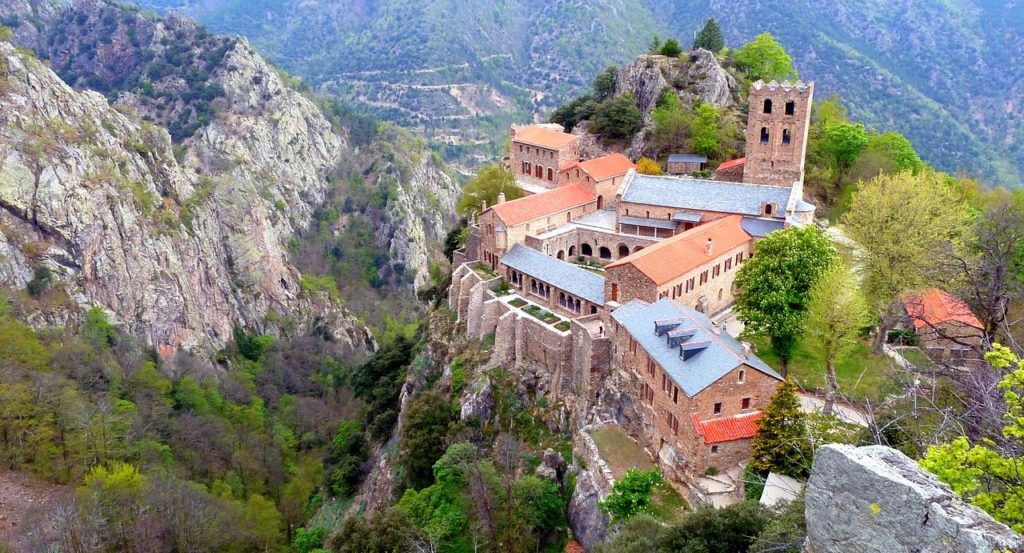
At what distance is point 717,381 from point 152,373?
56136 mm

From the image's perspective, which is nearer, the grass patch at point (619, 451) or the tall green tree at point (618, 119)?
the grass patch at point (619, 451)

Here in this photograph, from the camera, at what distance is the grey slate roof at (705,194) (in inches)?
1732

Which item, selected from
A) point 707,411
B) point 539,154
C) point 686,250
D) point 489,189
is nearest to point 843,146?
point 539,154

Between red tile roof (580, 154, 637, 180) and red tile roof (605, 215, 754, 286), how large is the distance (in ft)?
33.9

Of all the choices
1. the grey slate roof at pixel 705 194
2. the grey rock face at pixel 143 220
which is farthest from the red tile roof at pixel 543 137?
the grey rock face at pixel 143 220

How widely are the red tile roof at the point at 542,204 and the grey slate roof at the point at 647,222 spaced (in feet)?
13.8

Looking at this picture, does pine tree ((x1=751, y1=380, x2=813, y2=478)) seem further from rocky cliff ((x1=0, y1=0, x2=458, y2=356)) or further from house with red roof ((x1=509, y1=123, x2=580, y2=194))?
rocky cliff ((x1=0, y1=0, x2=458, y2=356))

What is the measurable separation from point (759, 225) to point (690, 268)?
8.32m

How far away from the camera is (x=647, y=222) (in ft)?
152

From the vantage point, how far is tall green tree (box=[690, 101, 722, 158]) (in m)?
59.0

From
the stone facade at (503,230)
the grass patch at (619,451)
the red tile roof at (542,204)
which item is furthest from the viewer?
the red tile roof at (542,204)

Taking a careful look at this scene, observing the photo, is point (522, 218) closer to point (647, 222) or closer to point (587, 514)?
point (647, 222)

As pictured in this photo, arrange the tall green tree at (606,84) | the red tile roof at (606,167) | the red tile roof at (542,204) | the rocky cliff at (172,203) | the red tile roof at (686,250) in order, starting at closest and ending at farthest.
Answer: the red tile roof at (686,250)
the red tile roof at (542,204)
the red tile roof at (606,167)
the tall green tree at (606,84)
the rocky cliff at (172,203)

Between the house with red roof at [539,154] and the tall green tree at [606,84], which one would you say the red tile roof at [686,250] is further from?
the tall green tree at [606,84]
